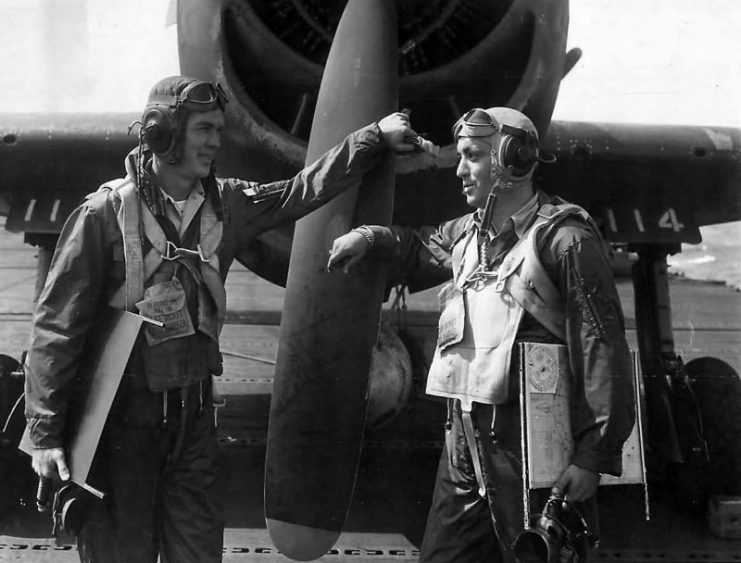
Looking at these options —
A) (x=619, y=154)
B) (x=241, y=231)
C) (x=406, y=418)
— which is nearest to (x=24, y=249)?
(x=406, y=418)

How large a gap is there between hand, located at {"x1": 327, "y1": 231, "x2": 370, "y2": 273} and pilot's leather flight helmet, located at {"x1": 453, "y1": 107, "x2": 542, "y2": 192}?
375 millimetres

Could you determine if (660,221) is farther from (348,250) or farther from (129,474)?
(129,474)

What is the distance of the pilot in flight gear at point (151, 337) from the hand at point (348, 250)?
0.32 m

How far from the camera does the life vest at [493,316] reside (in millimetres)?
2191

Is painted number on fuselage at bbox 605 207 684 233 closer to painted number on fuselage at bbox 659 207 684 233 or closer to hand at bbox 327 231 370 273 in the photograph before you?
painted number on fuselage at bbox 659 207 684 233

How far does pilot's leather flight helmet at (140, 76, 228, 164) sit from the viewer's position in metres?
2.34

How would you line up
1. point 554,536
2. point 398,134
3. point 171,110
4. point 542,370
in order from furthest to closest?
point 398,134 → point 171,110 → point 542,370 → point 554,536

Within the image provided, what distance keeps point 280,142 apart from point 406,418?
8.59 feet

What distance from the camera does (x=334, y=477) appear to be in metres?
2.97

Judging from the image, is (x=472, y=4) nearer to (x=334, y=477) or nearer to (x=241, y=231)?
(x=241, y=231)

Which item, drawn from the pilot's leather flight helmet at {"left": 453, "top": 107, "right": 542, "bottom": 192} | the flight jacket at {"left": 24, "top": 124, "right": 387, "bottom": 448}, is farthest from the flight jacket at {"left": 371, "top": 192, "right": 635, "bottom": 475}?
the flight jacket at {"left": 24, "top": 124, "right": 387, "bottom": 448}

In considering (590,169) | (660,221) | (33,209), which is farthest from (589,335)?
(33,209)

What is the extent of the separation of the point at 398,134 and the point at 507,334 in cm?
65

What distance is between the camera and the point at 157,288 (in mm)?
2295
